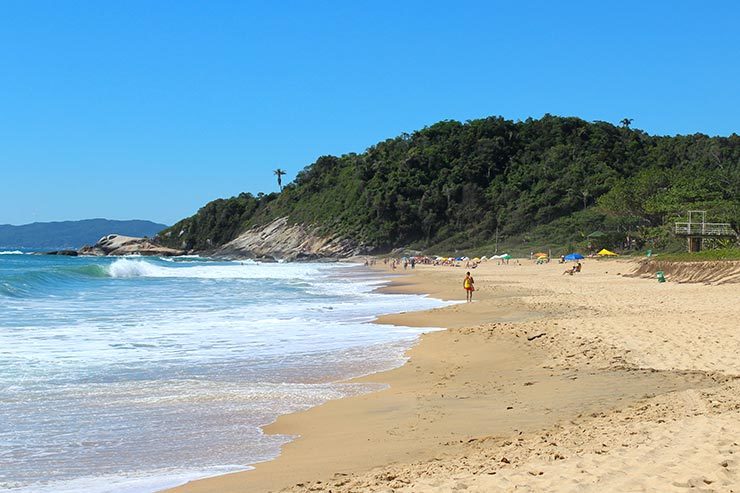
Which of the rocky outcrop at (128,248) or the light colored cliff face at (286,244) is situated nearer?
the light colored cliff face at (286,244)

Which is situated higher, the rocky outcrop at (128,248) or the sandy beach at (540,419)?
the rocky outcrop at (128,248)

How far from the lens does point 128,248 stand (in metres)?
135

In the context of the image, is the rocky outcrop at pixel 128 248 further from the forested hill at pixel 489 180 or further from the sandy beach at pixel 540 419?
the sandy beach at pixel 540 419

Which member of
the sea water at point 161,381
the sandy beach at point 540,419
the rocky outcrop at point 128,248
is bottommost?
the sea water at point 161,381

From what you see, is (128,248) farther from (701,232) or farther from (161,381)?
(161,381)

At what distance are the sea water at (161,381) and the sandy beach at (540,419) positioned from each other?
2.58 ft

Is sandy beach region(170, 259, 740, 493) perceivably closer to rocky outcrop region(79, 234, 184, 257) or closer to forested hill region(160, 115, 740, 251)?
forested hill region(160, 115, 740, 251)

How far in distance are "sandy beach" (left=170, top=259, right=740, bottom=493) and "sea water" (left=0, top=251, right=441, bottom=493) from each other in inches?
31.0

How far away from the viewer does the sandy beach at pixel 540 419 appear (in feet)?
17.2

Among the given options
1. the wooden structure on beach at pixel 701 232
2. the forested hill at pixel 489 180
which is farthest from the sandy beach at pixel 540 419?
the forested hill at pixel 489 180

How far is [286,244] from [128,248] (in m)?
37.5

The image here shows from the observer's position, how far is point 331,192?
408 ft

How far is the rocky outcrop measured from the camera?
13244 cm

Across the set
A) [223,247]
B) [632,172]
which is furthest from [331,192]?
[632,172]
